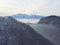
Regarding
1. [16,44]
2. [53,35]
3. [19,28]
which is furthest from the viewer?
[53,35]

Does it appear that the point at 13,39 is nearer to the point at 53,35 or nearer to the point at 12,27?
the point at 12,27

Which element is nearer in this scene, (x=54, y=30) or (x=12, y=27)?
(x=12, y=27)

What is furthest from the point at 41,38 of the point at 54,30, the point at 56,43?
the point at 54,30

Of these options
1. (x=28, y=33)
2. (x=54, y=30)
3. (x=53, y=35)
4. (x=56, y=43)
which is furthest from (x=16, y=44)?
(x=54, y=30)

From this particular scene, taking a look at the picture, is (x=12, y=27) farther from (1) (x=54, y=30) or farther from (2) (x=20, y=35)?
(1) (x=54, y=30)

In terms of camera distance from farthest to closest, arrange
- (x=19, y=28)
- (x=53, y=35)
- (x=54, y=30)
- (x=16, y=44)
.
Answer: (x=54, y=30), (x=53, y=35), (x=19, y=28), (x=16, y=44)

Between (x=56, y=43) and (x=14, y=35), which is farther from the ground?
(x=14, y=35)
